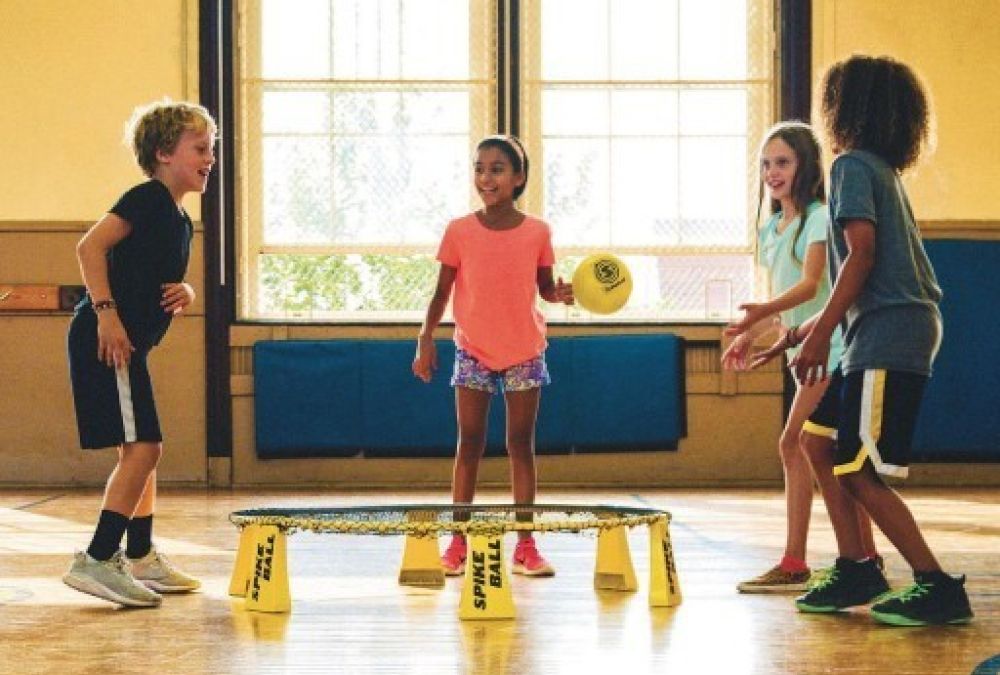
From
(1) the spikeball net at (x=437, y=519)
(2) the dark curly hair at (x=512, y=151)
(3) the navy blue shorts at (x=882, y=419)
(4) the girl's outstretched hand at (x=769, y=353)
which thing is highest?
(2) the dark curly hair at (x=512, y=151)

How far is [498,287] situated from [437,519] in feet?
2.76

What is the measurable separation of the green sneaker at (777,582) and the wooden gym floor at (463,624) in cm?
8

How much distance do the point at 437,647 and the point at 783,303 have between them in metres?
1.26

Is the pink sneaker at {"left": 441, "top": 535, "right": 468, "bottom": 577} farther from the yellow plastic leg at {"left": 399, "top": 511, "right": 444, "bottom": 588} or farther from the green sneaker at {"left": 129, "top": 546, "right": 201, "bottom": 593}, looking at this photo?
the green sneaker at {"left": 129, "top": 546, "right": 201, "bottom": 593}

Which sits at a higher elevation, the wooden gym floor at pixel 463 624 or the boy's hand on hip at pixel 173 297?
the boy's hand on hip at pixel 173 297

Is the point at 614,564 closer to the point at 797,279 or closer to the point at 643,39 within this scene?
the point at 797,279

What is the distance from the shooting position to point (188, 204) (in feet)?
24.7

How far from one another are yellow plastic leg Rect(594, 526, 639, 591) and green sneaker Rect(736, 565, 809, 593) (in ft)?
0.94

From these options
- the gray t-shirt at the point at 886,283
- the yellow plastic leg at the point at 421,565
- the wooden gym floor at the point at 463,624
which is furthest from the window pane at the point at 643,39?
the gray t-shirt at the point at 886,283

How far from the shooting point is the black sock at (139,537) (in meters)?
4.08

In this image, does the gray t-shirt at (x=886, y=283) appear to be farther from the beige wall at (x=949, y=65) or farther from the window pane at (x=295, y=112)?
the window pane at (x=295, y=112)

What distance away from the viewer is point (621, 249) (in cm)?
768

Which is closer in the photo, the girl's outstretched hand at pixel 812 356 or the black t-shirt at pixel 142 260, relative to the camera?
the girl's outstretched hand at pixel 812 356

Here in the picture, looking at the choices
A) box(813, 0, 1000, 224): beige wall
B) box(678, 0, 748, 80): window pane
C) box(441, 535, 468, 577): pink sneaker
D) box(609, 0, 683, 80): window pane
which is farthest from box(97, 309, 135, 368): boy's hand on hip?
box(813, 0, 1000, 224): beige wall
